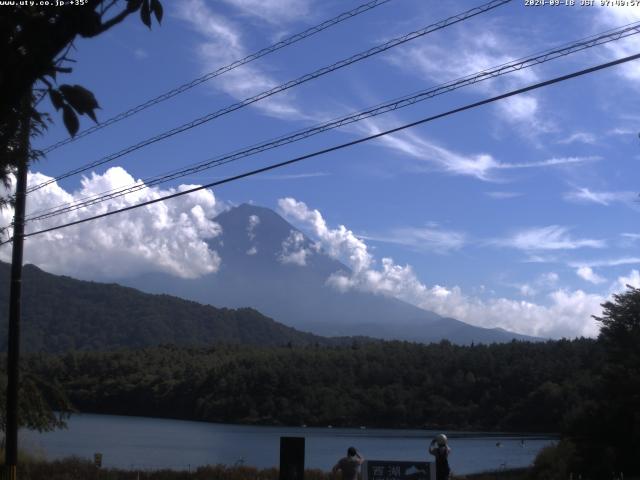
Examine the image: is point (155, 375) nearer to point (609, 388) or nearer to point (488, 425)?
point (488, 425)

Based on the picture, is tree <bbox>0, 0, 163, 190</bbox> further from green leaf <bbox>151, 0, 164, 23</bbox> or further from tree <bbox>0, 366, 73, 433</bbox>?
tree <bbox>0, 366, 73, 433</bbox>

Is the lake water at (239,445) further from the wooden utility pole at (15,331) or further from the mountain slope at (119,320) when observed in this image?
the mountain slope at (119,320)

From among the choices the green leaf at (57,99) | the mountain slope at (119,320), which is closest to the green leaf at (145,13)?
the green leaf at (57,99)

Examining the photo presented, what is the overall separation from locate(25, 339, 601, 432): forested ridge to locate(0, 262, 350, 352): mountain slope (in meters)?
62.4

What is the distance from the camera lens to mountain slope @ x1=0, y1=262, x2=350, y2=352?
155 metres

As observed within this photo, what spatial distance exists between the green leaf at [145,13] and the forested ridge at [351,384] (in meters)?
54.4

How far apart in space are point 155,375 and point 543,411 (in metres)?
37.4

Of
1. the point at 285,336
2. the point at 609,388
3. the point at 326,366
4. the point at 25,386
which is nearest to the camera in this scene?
the point at 25,386

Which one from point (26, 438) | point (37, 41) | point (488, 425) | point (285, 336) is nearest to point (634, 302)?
point (26, 438)

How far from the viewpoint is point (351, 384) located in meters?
76.9

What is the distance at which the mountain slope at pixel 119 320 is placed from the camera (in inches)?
6093

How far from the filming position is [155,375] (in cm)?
8088

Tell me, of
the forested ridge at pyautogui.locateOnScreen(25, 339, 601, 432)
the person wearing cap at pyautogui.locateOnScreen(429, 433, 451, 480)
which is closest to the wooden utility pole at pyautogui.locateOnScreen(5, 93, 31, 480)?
the person wearing cap at pyautogui.locateOnScreen(429, 433, 451, 480)

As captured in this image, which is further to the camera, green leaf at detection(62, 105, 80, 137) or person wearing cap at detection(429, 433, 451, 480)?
person wearing cap at detection(429, 433, 451, 480)
